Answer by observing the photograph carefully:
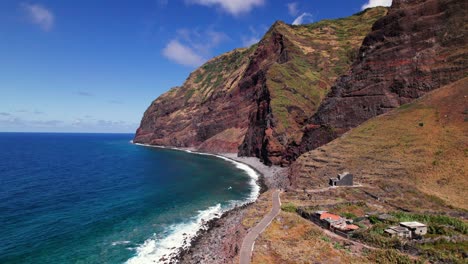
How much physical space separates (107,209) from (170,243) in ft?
74.6

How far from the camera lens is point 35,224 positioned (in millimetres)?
48062

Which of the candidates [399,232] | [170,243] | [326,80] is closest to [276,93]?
[326,80]

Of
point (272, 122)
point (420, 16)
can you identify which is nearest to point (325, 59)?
point (272, 122)

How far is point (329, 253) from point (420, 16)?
78.6 m

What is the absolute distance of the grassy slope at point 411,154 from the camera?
140 ft

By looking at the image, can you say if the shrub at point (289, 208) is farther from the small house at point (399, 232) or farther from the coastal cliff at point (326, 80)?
the coastal cliff at point (326, 80)

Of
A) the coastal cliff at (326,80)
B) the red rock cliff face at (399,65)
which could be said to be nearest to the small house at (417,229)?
the red rock cliff face at (399,65)

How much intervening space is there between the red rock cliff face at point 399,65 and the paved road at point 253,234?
43.3m

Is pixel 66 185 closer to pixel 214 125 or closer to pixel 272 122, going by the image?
pixel 272 122

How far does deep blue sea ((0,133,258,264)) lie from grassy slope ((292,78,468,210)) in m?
24.7

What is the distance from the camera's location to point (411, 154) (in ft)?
166

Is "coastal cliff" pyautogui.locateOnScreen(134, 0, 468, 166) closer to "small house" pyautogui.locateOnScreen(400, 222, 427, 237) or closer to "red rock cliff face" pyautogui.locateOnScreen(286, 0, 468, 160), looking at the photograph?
"red rock cliff face" pyautogui.locateOnScreen(286, 0, 468, 160)

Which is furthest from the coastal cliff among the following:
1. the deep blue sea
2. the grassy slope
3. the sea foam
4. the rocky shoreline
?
the rocky shoreline

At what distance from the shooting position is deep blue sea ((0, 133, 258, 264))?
131ft
